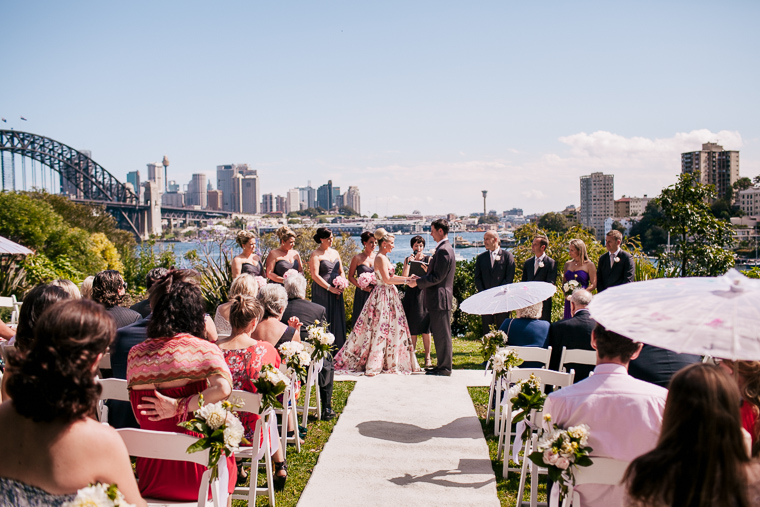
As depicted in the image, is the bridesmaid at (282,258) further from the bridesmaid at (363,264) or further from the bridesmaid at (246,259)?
the bridesmaid at (363,264)

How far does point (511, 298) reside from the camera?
16.6 feet

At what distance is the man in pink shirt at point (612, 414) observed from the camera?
2740 mm

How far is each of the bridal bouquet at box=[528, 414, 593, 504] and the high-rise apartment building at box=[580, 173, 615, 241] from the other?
68125mm

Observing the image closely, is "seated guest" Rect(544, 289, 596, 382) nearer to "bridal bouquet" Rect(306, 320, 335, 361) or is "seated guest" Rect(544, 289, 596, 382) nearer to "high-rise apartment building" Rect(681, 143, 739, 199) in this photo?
"bridal bouquet" Rect(306, 320, 335, 361)

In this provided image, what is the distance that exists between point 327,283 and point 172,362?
16.9 feet

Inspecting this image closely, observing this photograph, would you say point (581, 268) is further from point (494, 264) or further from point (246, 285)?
point (246, 285)

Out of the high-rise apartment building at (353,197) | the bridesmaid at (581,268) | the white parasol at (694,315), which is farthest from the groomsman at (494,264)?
the high-rise apartment building at (353,197)

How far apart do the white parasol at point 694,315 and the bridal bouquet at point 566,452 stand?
1.78 feet

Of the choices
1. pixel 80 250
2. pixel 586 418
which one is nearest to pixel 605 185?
pixel 80 250

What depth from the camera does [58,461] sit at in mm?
1904

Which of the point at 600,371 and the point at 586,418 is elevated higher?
the point at 600,371

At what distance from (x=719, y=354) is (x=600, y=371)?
894 mm

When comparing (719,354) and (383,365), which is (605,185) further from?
(719,354)

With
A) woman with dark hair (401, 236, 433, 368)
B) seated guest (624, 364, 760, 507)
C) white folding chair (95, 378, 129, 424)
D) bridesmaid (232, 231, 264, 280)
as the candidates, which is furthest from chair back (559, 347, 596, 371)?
bridesmaid (232, 231, 264, 280)
